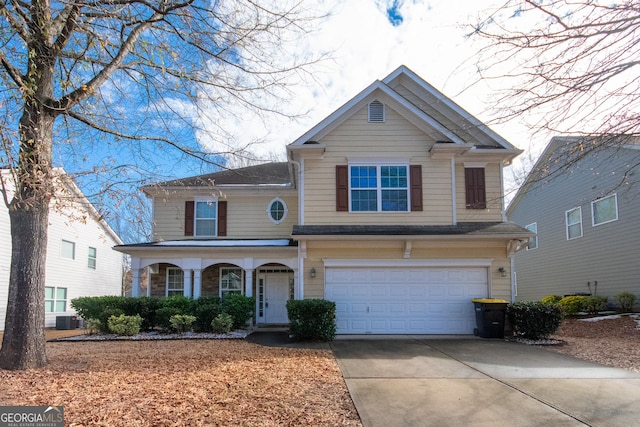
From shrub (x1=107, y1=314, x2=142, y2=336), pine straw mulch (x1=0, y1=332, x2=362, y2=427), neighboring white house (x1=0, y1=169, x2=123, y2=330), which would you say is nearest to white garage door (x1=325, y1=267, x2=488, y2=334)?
pine straw mulch (x1=0, y1=332, x2=362, y2=427)

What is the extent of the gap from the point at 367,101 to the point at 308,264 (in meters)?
5.13

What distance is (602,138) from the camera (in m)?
5.56

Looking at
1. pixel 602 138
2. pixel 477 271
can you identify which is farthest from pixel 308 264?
pixel 602 138

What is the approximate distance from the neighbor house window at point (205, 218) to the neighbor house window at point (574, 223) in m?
14.8

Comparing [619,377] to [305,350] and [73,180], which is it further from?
[73,180]

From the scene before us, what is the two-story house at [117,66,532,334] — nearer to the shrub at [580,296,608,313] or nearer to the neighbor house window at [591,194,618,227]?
the shrub at [580,296,608,313]

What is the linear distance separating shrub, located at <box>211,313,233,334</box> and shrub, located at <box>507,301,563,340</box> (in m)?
7.89

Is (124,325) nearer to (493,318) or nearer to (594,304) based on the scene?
(493,318)

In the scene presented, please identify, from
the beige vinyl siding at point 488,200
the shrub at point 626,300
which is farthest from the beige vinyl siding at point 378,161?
the shrub at point 626,300

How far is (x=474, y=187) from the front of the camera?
1406cm

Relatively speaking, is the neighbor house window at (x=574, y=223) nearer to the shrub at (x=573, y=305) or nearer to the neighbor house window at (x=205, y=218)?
the shrub at (x=573, y=305)

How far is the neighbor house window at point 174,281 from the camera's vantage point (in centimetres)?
1695

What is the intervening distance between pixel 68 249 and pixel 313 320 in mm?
14999

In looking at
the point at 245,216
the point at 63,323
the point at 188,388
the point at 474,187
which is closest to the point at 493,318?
the point at 474,187
